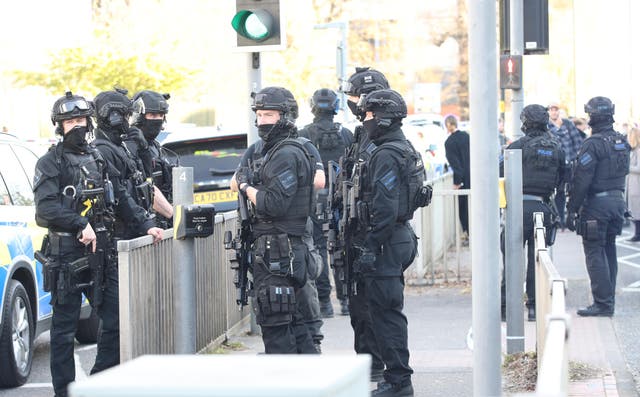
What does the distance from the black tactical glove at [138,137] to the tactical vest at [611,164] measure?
4503 mm

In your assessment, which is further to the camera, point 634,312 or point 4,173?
point 634,312

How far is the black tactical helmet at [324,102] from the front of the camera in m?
10.4

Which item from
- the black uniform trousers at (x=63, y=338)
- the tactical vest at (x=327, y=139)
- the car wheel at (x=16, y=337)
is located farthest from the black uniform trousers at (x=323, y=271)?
the black uniform trousers at (x=63, y=338)

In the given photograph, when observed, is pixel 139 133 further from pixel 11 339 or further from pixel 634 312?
pixel 634 312

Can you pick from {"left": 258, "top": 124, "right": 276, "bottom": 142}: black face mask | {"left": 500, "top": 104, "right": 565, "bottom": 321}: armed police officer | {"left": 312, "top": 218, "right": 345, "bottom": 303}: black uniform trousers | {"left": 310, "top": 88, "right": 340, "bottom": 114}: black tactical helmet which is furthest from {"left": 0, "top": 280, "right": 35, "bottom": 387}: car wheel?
{"left": 500, "top": 104, "right": 565, "bottom": 321}: armed police officer

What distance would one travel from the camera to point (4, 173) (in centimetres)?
868

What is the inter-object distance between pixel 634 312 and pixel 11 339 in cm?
603

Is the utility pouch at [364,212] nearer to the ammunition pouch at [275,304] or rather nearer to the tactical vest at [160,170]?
the ammunition pouch at [275,304]

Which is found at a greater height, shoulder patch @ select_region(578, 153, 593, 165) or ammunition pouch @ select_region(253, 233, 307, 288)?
shoulder patch @ select_region(578, 153, 593, 165)

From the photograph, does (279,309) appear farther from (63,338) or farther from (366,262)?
(63,338)

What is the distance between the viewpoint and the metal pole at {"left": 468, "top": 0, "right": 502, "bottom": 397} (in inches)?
219

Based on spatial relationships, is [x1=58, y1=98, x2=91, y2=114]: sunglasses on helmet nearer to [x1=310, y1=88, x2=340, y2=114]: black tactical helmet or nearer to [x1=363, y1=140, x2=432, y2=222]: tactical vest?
[x1=363, y1=140, x2=432, y2=222]: tactical vest

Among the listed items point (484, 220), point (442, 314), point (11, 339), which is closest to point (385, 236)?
point (484, 220)

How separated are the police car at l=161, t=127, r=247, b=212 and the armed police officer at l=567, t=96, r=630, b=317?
11.1 ft
